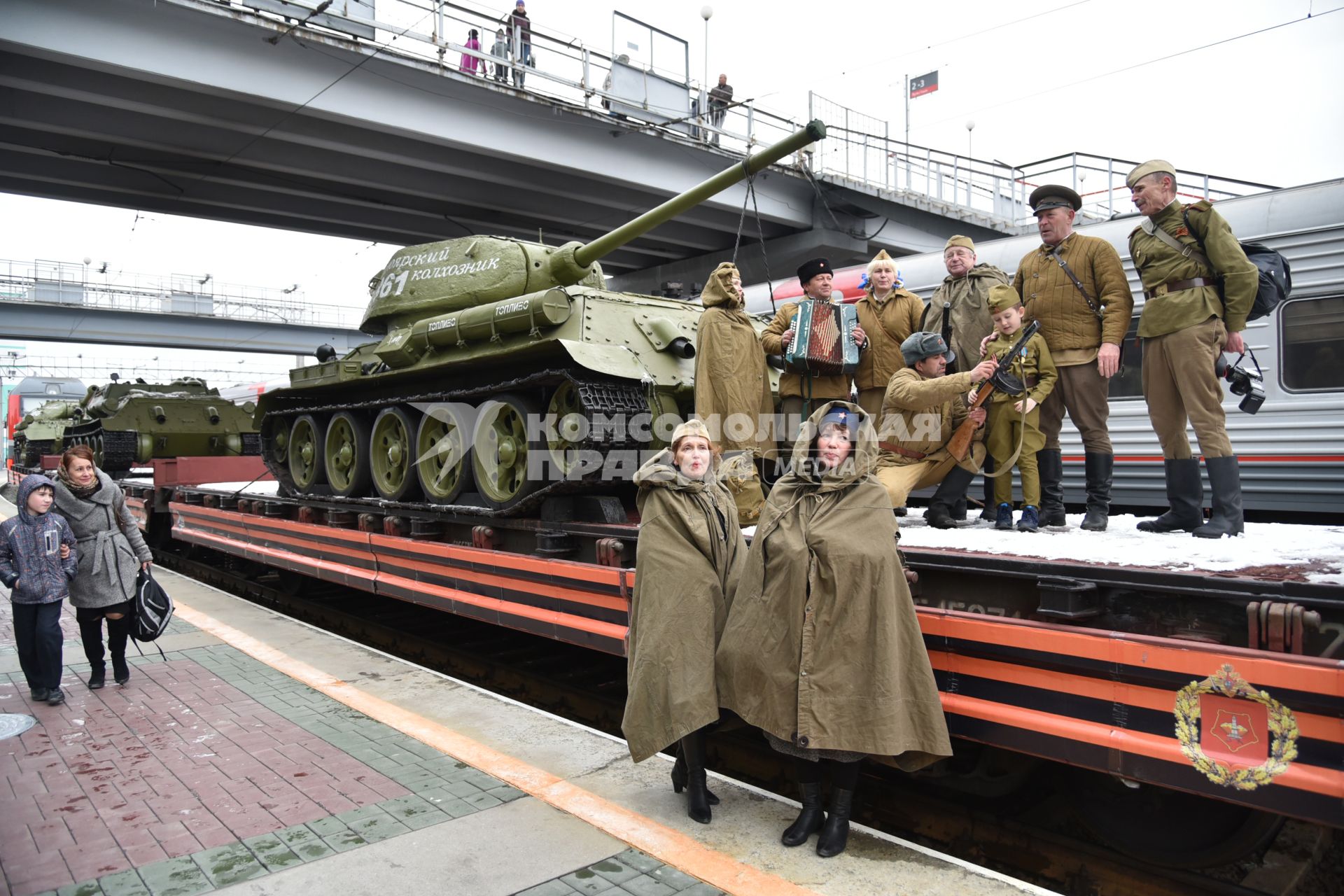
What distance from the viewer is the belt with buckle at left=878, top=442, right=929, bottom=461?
17.6ft

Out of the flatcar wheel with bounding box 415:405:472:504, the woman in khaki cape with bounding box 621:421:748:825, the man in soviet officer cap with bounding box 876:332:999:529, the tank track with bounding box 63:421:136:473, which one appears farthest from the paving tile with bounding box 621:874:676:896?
the tank track with bounding box 63:421:136:473

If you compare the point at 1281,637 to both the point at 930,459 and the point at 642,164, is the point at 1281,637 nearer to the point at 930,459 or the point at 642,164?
the point at 930,459

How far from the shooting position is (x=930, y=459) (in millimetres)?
5367

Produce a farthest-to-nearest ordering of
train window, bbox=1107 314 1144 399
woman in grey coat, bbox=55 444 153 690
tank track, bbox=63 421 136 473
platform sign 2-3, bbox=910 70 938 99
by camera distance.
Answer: platform sign 2-3, bbox=910 70 938 99, tank track, bbox=63 421 136 473, train window, bbox=1107 314 1144 399, woman in grey coat, bbox=55 444 153 690

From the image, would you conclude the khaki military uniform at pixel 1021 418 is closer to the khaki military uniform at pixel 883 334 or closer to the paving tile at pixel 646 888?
the khaki military uniform at pixel 883 334

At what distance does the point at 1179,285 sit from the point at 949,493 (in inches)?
67.4

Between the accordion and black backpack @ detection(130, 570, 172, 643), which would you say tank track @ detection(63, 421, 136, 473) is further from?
the accordion

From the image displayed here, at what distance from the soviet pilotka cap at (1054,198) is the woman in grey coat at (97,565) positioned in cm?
637

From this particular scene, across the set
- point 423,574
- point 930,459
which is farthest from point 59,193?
point 930,459

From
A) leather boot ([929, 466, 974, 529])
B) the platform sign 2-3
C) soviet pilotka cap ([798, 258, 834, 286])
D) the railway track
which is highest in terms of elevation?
the platform sign 2-3

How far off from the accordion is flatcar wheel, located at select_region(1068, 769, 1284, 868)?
106 inches

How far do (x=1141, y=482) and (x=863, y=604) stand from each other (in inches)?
271

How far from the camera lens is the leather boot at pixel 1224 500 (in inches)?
171

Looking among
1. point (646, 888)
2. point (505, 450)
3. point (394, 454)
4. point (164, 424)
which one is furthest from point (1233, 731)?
point (164, 424)
